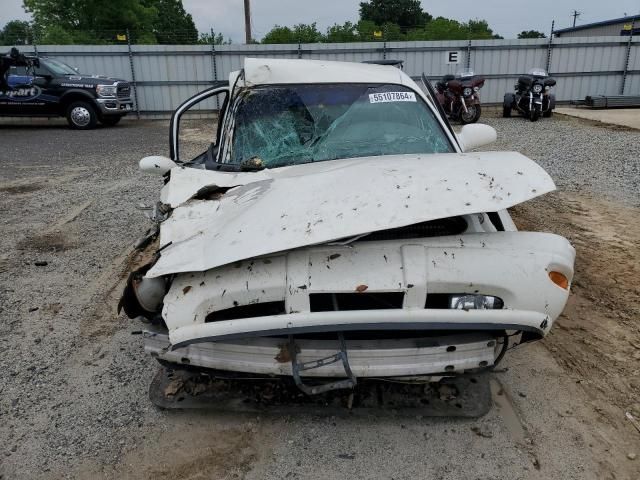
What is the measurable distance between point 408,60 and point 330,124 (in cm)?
1506

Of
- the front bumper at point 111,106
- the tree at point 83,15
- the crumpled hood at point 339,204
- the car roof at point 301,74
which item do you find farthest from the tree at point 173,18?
the crumpled hood at point 339,204

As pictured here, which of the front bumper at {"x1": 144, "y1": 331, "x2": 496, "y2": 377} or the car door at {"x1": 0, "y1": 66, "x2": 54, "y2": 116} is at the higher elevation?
the car door at {"x1": 0, "y1": 66, "x2": 54, "y2": 116}

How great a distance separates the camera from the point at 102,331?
11.3ft

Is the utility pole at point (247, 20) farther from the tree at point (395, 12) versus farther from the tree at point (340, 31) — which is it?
the tree at point (395, 12)

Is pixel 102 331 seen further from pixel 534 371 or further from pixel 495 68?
pixel 495 68

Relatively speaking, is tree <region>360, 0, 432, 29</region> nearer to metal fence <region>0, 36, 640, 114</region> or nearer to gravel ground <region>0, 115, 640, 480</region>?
metal fence <region>0, 36, 640, 114</region>

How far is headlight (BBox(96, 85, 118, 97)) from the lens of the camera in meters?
13.6

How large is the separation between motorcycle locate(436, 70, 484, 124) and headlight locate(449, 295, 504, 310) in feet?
38.3

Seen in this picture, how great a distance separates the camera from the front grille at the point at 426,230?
7.81ft

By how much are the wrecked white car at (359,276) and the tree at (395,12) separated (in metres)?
62.2

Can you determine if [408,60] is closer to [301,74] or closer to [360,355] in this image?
[301,74]

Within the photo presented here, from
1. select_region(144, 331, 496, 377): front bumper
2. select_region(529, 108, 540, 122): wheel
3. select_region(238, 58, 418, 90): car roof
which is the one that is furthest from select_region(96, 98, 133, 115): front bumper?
select_region(144, 331, 496, 377): front bumper

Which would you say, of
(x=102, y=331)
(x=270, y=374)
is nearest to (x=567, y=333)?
(x=270, y=374)

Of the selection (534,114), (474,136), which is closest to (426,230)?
(474,136)
